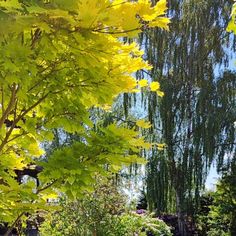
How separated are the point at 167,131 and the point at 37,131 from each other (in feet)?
30.0

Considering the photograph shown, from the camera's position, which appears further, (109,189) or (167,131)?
(167,131)

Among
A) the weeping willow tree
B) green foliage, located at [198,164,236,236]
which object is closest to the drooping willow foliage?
the weeping willow tree

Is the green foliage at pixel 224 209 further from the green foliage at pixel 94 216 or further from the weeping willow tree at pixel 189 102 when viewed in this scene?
the green foliage at pixel 94 216

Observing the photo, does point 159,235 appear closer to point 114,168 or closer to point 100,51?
point 114,168

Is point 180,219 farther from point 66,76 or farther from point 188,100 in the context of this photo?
point 66,76

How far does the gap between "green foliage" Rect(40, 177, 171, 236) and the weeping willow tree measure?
17.4ft

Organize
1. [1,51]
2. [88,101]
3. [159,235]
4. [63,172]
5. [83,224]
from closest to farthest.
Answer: [1,51] < [63,172] < [88,101] < [83,224] < [159,235]

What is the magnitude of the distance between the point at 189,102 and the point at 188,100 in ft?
0.19

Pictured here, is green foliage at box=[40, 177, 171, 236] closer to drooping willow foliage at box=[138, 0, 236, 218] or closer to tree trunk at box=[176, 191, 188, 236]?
drooping willow foliage at box=[138, 0, 236, 218]

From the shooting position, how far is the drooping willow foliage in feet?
37.1

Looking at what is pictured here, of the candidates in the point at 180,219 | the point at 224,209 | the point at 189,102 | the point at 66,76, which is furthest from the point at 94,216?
the point at 180,219

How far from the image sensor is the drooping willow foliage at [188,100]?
37.1 feet

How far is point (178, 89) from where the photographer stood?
11680mm

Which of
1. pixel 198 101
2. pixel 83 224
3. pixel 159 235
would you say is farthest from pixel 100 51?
pixel 198 101
